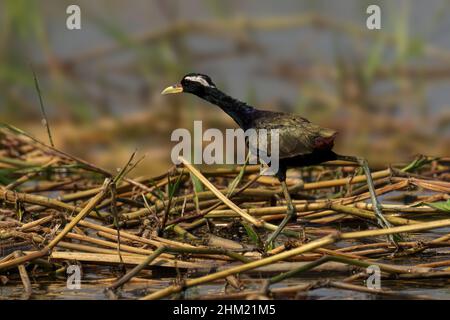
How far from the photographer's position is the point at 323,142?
4980mm

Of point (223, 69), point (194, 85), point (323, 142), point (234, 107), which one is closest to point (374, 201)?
point (323, 142)

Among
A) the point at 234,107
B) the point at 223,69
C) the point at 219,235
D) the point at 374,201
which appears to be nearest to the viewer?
the point at 374,201

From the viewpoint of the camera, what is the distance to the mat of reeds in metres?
4.25

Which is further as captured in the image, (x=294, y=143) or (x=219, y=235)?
(x=219, y=235)

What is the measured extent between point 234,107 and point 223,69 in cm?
344

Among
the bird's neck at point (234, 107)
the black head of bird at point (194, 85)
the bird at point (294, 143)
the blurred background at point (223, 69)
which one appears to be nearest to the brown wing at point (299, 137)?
the bird at point (294, 143)

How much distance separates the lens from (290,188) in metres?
5.54

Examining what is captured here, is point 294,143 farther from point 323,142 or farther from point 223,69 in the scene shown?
point 223,69

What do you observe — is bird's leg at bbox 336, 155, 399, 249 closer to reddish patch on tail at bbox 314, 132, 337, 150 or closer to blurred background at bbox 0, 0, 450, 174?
reddish patch on tail at bbox 314, 132, 337, 150

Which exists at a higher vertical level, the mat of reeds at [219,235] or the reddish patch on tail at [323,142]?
the reddish patch on tail at [323,142]

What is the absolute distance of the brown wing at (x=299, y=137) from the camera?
16.4 feet

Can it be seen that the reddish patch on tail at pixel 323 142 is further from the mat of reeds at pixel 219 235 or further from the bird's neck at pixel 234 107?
the bird's neck at pixel 234 107

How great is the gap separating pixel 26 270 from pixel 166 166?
10.8 feet

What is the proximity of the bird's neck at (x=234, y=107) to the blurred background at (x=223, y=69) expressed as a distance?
7.58 ft
